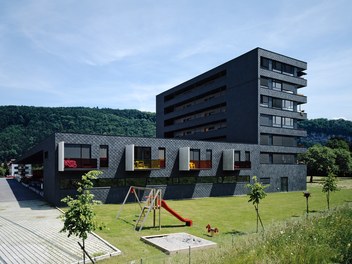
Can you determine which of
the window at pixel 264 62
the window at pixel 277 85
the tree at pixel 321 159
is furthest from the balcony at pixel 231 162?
the tree at pixel 321 159

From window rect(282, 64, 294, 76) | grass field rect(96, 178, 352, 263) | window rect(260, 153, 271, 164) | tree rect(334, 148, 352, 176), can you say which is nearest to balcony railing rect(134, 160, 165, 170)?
grass field rect(96, 178, 352, 263)

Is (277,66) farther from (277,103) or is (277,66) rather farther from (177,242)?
→ (177,242)

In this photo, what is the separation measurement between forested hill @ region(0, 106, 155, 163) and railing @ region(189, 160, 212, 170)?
104217mm

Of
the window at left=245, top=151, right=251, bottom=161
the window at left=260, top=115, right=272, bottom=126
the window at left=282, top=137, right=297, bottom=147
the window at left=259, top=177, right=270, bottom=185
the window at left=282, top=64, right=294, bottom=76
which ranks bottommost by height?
the window at left=259, top=177, right=270, bottom=185

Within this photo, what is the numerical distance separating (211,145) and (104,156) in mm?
15604

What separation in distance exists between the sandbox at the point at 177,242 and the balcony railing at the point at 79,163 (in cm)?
1474

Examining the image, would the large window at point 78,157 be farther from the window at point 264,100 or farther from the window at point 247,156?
the window at point 264,100

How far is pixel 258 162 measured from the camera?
151ft

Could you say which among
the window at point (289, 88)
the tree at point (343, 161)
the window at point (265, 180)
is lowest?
the window at point (265, 180)

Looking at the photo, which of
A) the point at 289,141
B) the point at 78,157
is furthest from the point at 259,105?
the point at 78,157

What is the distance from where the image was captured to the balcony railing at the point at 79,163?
95.5 feet

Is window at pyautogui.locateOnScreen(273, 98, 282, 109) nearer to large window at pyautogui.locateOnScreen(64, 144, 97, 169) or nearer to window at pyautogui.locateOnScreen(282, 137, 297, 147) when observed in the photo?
window at pyautogui.locateOnScreen(282, 137, 297, 147)

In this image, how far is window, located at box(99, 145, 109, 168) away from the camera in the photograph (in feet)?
105

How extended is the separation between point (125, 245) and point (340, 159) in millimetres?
74897
